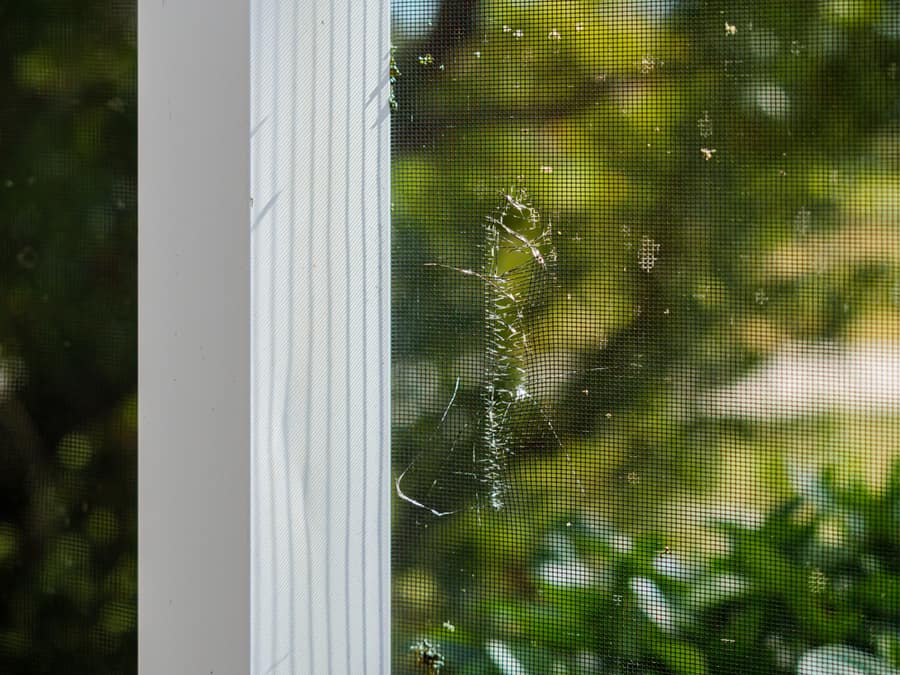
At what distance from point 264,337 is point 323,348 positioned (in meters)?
0.06

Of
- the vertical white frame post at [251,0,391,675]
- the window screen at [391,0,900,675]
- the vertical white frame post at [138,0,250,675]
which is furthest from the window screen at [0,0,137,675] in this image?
the window screen at [391,0,900,675]

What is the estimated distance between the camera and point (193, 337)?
0.70 meters

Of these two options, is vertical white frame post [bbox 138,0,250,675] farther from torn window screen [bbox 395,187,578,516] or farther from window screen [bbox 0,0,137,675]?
torn window screen [bbox 395,187,578,516]

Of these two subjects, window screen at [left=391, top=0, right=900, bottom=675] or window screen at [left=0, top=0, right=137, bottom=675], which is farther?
window screen at [left=0, top=0, right=137, bottom=675]

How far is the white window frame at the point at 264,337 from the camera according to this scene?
2.24 ft

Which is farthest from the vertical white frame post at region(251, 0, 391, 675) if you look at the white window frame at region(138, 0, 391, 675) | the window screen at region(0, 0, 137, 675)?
the window screen at region(0, 0, 137, 675)

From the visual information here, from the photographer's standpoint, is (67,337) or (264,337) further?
(67,337)

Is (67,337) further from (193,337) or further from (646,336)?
(646,336)

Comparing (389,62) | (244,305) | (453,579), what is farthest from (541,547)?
(389,62)

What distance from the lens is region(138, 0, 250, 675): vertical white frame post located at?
2.22ft

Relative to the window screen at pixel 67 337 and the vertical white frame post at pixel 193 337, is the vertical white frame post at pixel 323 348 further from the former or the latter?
the window screen at pixel 67 337

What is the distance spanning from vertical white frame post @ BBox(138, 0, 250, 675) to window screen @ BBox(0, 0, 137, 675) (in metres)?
0.08

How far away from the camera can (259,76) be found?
2.23 ft

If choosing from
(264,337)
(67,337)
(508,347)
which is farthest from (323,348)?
(67,337)
